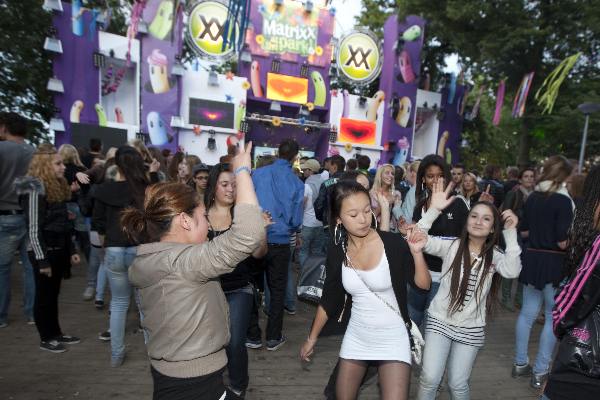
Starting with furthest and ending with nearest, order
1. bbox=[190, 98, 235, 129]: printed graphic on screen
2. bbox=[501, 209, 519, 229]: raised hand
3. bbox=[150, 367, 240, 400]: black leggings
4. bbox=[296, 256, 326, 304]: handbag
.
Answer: bbox=[190, 98, 235, 129]: printed graphic on screen, bbox=[296, 256, 326, 304]: handbag, bbox=[501, 209, 519, 229]: raised hand, bbox=[150, 367, 240, 400]: black leggings

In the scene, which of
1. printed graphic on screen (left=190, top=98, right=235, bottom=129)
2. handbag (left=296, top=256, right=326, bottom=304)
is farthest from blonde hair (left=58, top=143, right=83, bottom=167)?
printed graphic on screen (left=190, top=98, right=235, bottom=129)

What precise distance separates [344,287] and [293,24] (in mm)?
18314

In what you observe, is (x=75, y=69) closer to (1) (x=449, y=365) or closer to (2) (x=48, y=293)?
(2) (x=48, y=293)

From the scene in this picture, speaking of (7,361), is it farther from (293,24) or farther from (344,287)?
(293,24)

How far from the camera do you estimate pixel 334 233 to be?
2746 millimetres

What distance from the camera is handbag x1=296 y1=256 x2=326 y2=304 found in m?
3.51

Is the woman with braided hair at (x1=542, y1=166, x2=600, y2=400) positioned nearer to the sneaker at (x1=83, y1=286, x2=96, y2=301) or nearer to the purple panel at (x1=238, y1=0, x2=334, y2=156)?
the sneaker at (x1=83, y1=286, x2=96, y2=301)

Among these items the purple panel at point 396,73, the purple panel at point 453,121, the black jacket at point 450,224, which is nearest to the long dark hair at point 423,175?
the black jacket at point 450,224

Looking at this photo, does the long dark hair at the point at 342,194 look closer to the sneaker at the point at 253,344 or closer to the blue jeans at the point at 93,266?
the sneaker at the point at 253,344

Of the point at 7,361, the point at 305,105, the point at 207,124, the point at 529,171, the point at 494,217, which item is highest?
the point at 305,105

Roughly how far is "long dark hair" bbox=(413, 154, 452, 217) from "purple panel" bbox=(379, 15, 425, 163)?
16.3m

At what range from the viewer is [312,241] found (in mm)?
6340

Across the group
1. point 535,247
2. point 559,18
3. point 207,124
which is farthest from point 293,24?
point 535,247

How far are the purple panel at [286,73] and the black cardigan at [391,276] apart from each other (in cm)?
1655
